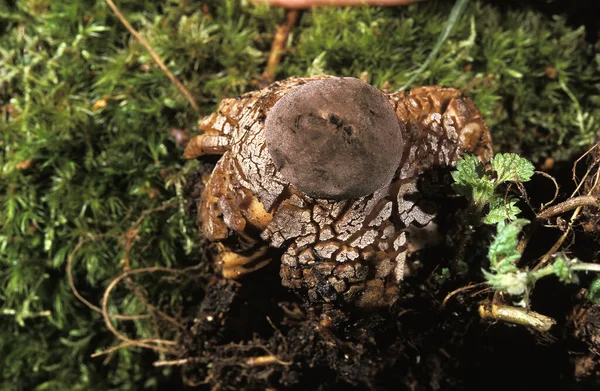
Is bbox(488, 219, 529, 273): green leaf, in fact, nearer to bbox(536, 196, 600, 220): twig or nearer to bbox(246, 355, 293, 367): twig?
bbox(536, 196, 600, 220): twig

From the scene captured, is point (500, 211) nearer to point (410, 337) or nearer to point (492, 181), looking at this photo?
point (492, 181)

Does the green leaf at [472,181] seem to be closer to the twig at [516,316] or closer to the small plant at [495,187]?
the small plant at [495,187]

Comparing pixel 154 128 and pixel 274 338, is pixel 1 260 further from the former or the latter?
pixel 274 338

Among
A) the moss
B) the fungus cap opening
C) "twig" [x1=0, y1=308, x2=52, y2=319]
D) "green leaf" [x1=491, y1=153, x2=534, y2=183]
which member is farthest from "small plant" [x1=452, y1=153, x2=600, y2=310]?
"twig" [x1=0, y1=308, x2=52, y2=319]

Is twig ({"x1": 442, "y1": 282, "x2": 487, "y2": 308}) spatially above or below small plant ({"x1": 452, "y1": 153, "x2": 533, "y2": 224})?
below

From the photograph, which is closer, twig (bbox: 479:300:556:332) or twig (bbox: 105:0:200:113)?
twig (bbox: 479:300:556:332)

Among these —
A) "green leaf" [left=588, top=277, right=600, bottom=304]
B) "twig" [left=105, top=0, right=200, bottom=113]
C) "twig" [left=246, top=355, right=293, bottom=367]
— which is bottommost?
"twig" [left=246, top=355, right=293, bottom=367]

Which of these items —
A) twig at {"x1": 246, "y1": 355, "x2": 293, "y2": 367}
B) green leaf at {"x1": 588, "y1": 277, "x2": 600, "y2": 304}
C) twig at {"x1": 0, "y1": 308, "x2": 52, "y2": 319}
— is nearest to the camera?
green leaf at {"x1": 588, "y1": 277, "x2": 600, "y2": 304}
